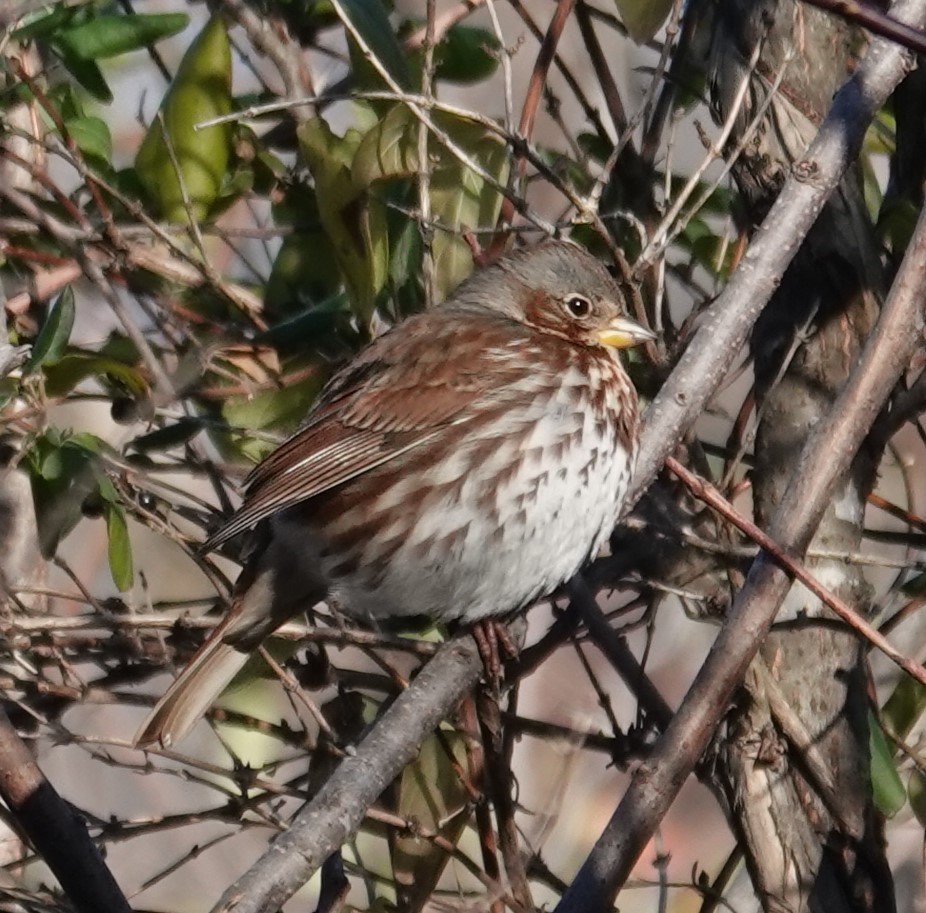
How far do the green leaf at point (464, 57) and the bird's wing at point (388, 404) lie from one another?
0.62 metres

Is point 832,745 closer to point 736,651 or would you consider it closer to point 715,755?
point 715,755

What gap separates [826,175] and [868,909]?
1.62 m

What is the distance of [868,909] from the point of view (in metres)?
3.69

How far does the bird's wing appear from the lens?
382cm

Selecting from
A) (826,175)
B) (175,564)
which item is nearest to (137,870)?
(175,564)

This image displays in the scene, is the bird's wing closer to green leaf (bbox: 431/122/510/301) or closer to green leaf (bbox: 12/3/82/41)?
green leaf (bbox: 431/122/510/301)

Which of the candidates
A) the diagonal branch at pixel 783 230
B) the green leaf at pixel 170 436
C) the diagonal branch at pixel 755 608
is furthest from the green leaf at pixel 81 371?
the diagonal branch at pixel 755 608

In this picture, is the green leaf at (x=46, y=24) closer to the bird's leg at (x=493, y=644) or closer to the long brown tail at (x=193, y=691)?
the long brown tail at (x=193, y=691)

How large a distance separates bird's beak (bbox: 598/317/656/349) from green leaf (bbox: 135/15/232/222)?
3.16 ft

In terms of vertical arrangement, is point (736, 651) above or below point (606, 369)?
below

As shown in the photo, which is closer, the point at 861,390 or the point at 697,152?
the point at 861,390

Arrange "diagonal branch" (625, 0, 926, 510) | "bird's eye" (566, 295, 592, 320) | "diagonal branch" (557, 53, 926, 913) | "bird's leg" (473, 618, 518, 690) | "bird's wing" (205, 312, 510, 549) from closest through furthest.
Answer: "diagonal branch" (557, 53, 926, 913), "diagonal branch" (625, 0, 926, 510), "bird's leg" (473, 618, 518, 690), "bird's wing" (205, 312, 510, 549), "bird's eye" (566, 295, 592, 320)

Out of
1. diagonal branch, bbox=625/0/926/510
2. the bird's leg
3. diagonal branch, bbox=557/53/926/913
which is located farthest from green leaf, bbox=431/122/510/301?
diagonal branch, bbox=557/53/926/913

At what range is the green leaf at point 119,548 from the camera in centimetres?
356
